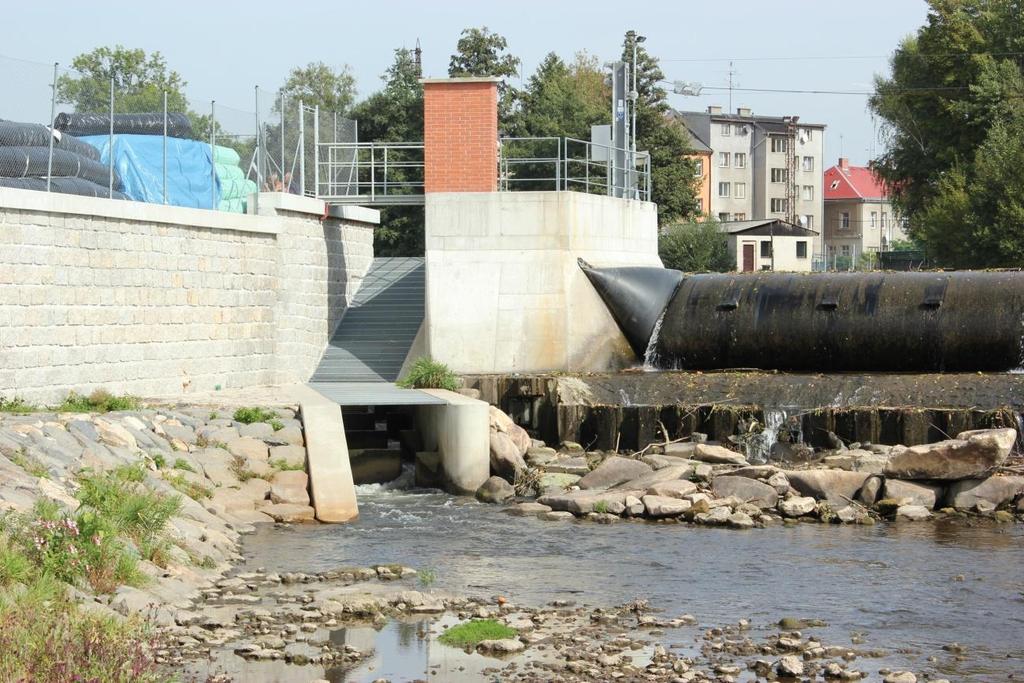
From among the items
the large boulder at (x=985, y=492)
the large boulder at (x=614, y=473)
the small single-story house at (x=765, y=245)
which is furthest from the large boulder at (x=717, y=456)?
the small single-story house at (x=765, y=245)

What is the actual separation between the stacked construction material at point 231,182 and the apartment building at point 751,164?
74758mm

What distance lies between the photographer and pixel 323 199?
2738 cm

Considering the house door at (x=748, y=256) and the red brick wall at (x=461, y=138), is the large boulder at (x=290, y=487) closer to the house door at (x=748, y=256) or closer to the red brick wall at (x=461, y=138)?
the red brick wall at (x=461, y=138)

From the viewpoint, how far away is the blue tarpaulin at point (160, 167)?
2238 cm

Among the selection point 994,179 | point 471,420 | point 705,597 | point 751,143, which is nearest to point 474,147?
point 471,420

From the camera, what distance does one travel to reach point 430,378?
23812mm

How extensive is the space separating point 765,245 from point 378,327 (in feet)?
158

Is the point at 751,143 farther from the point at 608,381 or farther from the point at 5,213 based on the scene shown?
the point at 5,213

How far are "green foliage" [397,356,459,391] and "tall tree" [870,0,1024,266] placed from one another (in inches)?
887

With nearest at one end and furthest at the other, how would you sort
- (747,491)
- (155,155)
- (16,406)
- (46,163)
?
(16,406) < (747,491) < (46,163) < (155,155)

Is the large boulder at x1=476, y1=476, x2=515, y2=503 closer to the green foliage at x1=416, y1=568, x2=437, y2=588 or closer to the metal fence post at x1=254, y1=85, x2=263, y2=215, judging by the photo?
the green foliage at x1=416, y1=568, x2=437, y2=588

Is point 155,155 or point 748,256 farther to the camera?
point 748,256

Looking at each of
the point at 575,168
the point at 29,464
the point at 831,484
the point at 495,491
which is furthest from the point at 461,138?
the point at 575,168

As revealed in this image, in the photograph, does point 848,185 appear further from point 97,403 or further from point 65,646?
point 65,646
